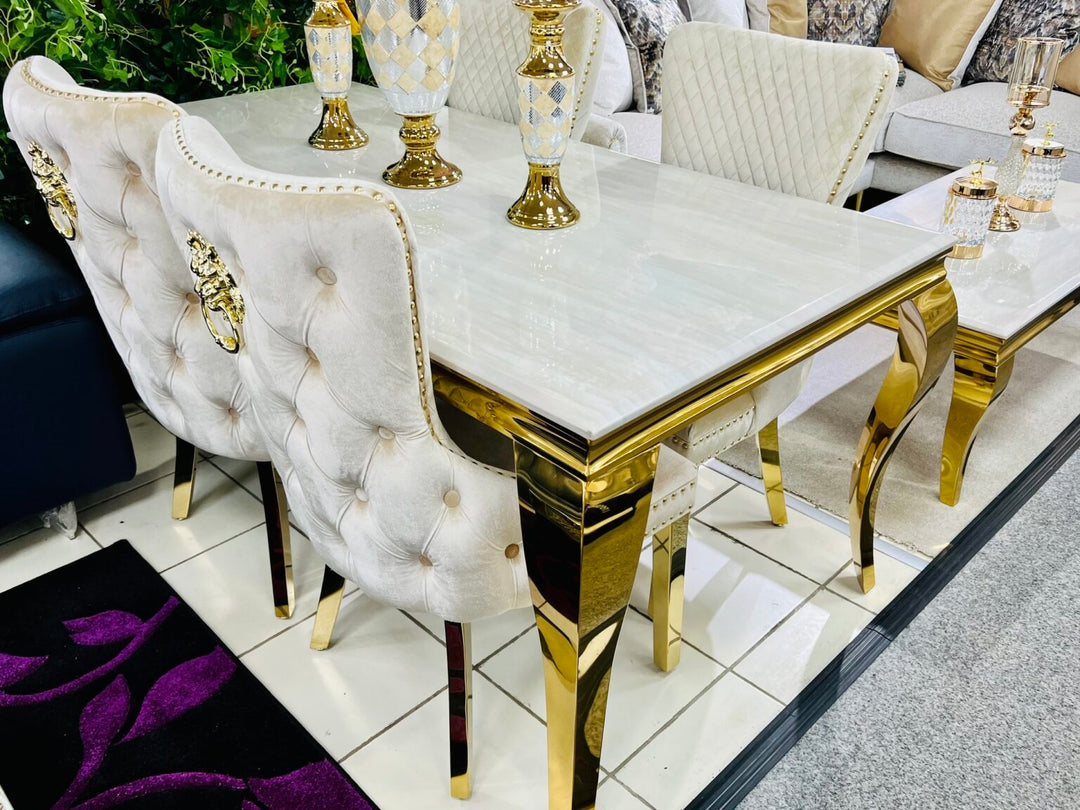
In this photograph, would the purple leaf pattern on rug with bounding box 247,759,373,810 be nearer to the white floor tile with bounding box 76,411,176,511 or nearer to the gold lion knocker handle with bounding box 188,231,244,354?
the gold lion knocker handle with bounding box 188,231,244,354

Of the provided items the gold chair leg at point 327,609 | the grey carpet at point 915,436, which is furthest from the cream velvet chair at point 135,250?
the grey carpet at point 915,436

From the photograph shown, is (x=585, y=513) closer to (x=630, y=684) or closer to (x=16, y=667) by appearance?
(x=630, y=684)

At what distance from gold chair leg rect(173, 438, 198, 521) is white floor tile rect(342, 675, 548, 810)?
77 cm

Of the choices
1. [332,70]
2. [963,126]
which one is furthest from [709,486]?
[963,126]

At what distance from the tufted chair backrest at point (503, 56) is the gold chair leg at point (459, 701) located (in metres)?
1.11

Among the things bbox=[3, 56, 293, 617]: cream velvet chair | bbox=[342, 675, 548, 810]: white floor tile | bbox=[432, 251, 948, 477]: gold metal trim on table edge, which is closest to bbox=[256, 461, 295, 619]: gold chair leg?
bbox=[3, 56, 293, 617]: cream velvet chair

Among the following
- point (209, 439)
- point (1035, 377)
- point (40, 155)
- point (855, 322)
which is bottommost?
point (1035, 377)

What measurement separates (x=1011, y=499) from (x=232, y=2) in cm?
203

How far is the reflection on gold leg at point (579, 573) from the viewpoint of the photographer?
975 millimetres

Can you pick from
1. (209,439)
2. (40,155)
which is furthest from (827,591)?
(40,155)

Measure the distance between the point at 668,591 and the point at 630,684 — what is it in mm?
180

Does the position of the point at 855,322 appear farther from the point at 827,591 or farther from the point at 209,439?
the point at 209,439

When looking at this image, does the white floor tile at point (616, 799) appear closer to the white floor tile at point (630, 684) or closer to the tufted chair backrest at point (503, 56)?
the white floor tile at point (630, 684)

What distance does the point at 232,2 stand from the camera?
6.52 feet
